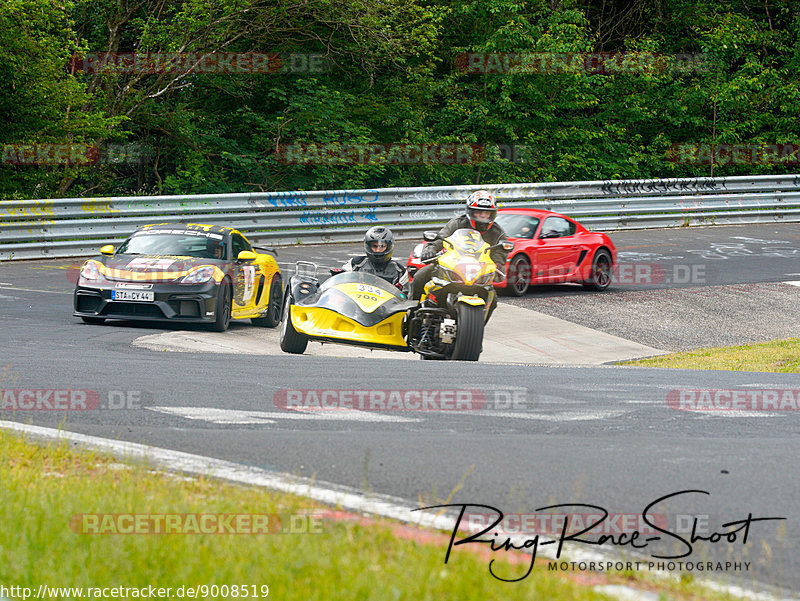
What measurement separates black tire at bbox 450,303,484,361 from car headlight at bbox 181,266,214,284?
4040 mm

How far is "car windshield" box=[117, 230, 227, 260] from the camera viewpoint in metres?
14.8

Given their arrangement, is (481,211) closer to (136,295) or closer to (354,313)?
(354,313)

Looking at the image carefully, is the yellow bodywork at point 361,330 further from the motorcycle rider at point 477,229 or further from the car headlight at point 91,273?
the car headlight at point 91,273

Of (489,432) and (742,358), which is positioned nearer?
(489,432)

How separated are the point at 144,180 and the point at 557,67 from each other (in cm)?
1268

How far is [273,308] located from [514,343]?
11.9ft

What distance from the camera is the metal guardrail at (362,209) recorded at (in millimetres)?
21219

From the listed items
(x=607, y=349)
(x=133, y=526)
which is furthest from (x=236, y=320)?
(x=133, y=526)

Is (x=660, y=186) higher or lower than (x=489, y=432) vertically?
higher

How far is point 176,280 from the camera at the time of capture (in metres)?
13.9

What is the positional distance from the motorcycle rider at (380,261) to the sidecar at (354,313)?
0.34m

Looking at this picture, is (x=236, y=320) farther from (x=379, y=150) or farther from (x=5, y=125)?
(x=379, y=150)

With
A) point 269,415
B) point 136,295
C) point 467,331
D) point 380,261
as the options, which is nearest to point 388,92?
point 136,295

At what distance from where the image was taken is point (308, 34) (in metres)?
28.6
